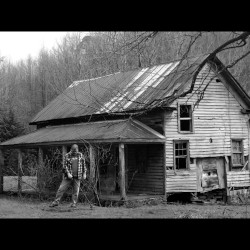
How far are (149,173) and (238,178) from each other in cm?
513

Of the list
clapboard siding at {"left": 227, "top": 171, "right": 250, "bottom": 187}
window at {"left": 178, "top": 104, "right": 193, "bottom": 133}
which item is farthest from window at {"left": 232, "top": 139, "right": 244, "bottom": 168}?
window at {"left": 178, "top": 104, "right": 193, "bottom": 133}

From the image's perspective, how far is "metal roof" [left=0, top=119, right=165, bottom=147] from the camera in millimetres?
19281

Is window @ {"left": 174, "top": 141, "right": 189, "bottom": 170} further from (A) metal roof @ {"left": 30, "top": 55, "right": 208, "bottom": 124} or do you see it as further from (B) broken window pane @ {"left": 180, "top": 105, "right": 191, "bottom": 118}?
(A) metal roof @ {"left": 30, "top": 55, "right": 208, "bottom": 124}

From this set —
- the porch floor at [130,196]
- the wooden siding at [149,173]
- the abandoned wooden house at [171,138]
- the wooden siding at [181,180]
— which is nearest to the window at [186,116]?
the abandoned wooden house at [171,138]

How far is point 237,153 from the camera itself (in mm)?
23812

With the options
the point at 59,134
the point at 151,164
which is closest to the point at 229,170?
the point at 151,164

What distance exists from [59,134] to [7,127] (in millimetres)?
18049

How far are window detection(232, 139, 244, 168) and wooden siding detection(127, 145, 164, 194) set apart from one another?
15.6ft

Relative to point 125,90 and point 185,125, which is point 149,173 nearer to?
point 185,125

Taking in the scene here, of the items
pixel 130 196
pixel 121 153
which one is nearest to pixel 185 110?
pixel 121 153

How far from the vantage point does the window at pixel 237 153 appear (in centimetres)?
2372

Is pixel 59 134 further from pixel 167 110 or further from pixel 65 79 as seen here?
pixel 65 79
